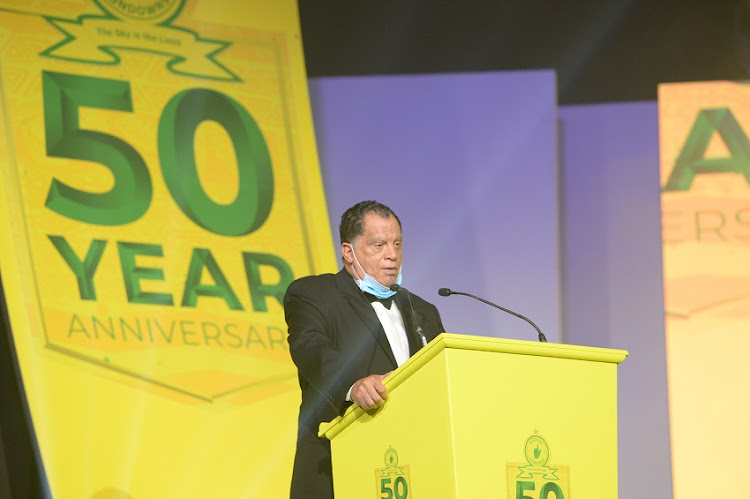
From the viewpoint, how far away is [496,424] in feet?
6.76

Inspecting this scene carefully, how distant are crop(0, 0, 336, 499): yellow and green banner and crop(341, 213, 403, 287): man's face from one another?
145 centimetres

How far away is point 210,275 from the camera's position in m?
4.14

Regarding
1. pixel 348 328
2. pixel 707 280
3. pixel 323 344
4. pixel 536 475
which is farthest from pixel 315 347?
pixel 707 280

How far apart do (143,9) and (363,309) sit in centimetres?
215

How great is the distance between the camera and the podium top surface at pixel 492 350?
6.59ft

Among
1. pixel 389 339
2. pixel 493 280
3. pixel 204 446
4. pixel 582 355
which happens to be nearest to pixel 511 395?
pixel 582 355

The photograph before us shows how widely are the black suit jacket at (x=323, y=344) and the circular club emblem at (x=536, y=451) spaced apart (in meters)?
0.57

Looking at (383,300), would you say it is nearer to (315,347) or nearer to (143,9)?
(315,347)

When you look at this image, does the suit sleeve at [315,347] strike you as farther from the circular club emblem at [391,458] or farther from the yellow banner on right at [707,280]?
the yellow banner on right at [707,280]

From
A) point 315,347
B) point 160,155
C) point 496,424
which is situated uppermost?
point 160,155

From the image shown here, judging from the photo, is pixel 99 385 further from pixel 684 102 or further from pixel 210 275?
pixel 684 102

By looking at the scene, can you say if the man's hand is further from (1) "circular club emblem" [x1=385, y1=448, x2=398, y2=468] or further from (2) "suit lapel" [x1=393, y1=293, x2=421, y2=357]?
(2) "suit lapel" [x1=393, y1=293, x2=421, y2=357]

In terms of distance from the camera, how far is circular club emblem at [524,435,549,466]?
2084 millimetres

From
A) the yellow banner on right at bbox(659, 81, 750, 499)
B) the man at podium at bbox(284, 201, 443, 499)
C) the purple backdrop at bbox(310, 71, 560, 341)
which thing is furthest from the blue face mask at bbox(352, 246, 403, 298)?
the yellow banner on right at bbox(659, 81, 750, 499)
